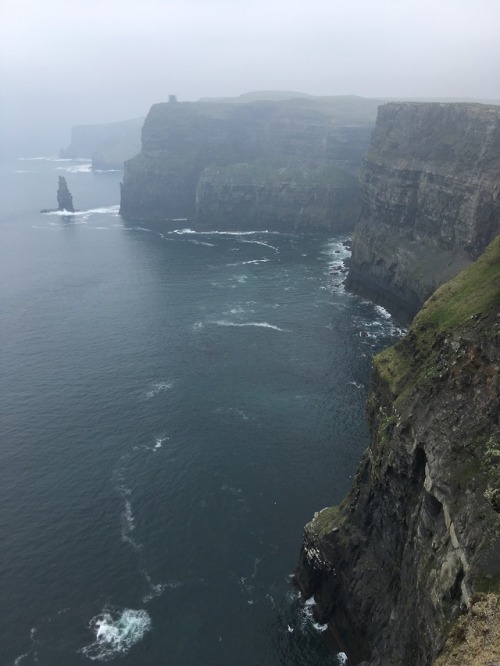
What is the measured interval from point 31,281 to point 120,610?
130676 mm

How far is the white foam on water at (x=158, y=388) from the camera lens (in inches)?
4038

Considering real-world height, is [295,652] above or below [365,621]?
below

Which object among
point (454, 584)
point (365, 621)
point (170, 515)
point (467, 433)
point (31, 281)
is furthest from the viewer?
point (31, 281)

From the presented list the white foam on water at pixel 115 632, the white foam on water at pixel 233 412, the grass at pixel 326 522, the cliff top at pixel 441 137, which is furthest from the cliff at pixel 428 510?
the cliff top at pixel 441 137

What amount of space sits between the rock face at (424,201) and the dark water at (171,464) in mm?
12171

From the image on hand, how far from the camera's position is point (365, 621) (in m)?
54.7

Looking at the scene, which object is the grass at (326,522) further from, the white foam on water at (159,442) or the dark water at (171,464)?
the white foam on water at (159,442)

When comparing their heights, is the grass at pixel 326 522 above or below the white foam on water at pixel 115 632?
above

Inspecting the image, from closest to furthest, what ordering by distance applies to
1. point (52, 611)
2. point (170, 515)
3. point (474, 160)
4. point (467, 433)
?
point (467, 433) < point (52, 611) < point (170, 515) < point (474, 160)

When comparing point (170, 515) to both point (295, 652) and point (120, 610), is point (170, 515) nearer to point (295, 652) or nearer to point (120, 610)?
point (120, 610)

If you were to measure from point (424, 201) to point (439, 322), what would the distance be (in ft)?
304

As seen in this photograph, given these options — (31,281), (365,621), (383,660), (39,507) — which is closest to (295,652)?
(365,621)

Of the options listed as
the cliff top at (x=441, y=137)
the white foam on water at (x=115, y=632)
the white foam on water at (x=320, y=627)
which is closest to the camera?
Result: the white foam on water at (x=115, y=632)

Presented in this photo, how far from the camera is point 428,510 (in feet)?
146
